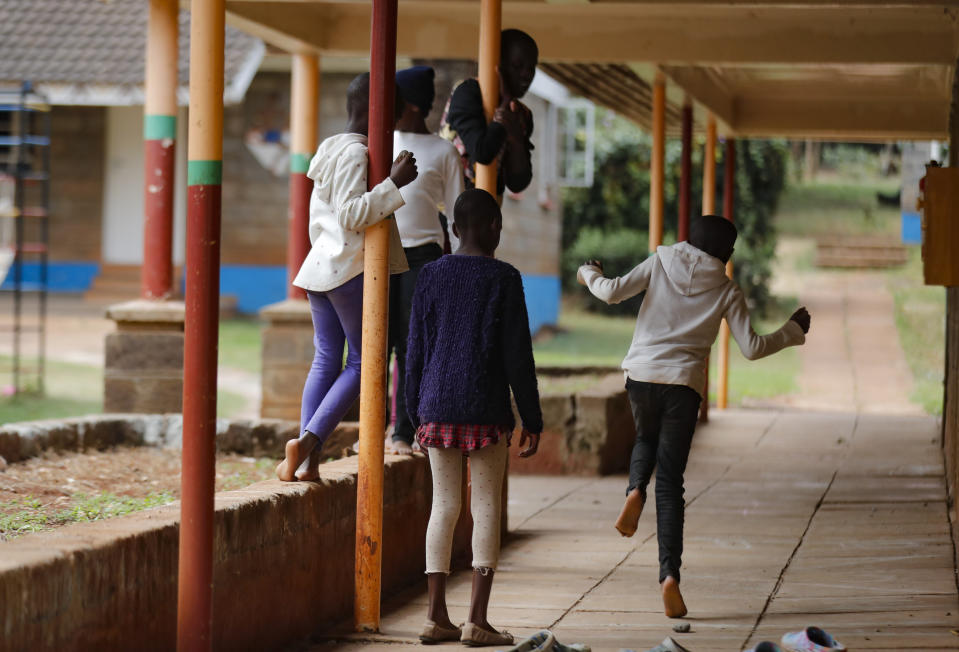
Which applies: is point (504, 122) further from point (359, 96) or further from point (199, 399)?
point (199, 399)

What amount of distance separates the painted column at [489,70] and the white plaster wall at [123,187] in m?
16.1

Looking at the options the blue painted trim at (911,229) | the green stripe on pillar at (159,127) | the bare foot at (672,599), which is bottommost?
the bare foot at (672,599)

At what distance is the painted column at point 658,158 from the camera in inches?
442

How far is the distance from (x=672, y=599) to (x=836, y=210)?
30.7 m

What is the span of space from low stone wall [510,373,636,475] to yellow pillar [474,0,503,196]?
11.4ft

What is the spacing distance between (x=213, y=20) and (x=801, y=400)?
13530 millimetres

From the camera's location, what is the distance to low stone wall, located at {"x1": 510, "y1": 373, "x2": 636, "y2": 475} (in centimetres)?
969

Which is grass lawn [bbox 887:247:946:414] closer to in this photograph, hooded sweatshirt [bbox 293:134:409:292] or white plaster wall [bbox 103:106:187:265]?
hooded sweatshirt [bbox 293:134:409:292]

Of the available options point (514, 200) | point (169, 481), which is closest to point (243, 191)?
point (514, 200)

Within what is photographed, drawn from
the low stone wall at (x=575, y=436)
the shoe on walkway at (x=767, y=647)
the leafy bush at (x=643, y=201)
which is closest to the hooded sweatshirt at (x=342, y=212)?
the shoe on walkway at (x=767, y=647)

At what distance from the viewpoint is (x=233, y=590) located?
4492 millimetres

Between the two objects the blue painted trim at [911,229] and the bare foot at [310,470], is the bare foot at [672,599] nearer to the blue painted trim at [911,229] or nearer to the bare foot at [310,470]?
the bare foot at [310,470]

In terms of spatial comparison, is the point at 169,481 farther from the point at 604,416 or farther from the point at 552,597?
the point at 604,416

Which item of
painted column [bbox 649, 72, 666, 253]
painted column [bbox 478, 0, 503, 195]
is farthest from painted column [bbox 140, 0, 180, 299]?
painted column [bbox 649, 72, 666, 253]
